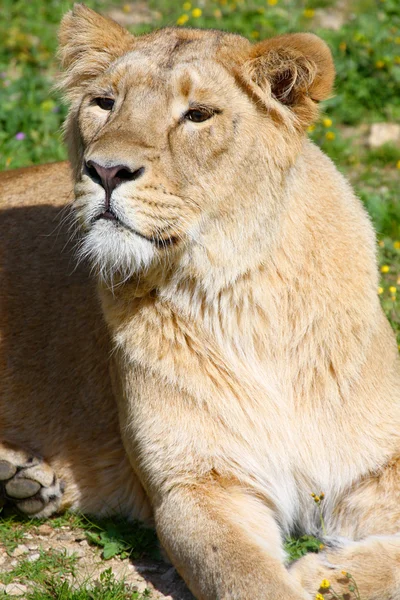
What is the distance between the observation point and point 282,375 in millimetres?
3582

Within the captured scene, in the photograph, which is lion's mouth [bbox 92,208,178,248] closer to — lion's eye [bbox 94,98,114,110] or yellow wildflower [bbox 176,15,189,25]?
lion's eye [bbox 94,98,114,110]

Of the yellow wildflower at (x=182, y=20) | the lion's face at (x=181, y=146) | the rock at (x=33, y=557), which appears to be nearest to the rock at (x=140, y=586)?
the rock at (x=33, y=557)

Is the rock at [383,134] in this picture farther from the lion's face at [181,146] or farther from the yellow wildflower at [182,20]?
the lion's face at [181,146]

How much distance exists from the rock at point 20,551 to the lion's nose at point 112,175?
1.50 meters

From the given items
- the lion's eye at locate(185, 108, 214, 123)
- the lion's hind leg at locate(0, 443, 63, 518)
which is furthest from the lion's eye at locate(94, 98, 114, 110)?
the lion's hind leg at locate(0, 443, 63, 518)

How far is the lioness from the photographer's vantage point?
3271 mm

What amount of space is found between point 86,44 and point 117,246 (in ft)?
3.32

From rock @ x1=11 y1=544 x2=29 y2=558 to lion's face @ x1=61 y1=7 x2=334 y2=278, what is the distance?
3.80ft

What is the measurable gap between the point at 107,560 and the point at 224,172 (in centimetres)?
152

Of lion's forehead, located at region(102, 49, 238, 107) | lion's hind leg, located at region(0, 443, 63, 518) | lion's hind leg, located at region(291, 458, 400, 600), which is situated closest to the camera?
lion's hind leg, located at region(291, 458, 400, 600)

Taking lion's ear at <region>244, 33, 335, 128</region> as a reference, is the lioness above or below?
below

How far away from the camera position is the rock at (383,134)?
21.4ft

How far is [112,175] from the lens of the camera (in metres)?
3.14

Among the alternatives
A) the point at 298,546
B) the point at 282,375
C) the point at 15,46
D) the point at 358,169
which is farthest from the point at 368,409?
the point at 15,46
